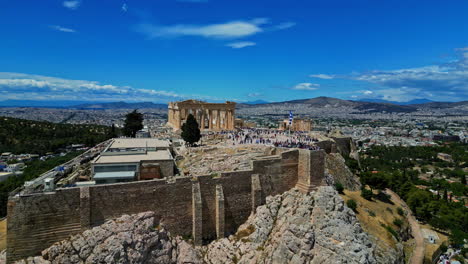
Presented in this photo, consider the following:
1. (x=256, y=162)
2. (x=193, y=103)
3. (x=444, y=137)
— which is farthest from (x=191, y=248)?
(x=444, y=137)

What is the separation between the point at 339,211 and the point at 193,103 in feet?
128

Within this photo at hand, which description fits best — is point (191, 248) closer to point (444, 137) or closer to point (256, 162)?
point (256, 162)

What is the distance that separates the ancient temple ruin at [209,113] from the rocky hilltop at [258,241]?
33327mm

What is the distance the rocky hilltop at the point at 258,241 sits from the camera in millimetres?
18875

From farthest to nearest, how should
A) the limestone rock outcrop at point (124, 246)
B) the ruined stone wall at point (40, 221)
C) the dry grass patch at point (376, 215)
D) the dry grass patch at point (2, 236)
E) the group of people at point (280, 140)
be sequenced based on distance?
the group of people at point (280, 140) < the dry grass patch at point (376, 215) < the dry grass patch at point (2, 236) < the limestone rock outcrop at point (124, 246) < the ruined stone wall at point (40, 221)

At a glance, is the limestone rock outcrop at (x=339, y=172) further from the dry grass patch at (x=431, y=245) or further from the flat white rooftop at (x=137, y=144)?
the flat white rooftop at (x=137, y=144)

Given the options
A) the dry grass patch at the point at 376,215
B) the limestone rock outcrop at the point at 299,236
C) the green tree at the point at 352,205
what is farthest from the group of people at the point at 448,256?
the limestone rock outcrop at the point at 299,236

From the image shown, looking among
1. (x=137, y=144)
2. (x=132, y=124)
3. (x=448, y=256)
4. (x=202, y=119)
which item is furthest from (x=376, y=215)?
(x=132, y=124)

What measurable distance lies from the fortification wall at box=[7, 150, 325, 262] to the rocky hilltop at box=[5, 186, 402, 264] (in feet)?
2.30

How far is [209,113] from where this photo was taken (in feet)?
192

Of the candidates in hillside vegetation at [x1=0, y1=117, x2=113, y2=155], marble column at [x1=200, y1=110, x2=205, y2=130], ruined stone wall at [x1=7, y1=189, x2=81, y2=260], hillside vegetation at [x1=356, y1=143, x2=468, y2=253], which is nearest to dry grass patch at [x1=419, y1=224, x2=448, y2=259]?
hillside vegetation at [x1=356, y1=143, x2=468, y2=253]

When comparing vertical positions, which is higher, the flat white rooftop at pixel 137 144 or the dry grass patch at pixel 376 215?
the flat white rooftop at pixel 137 144

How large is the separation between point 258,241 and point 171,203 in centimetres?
738

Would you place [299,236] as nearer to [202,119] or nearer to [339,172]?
[339,172]
